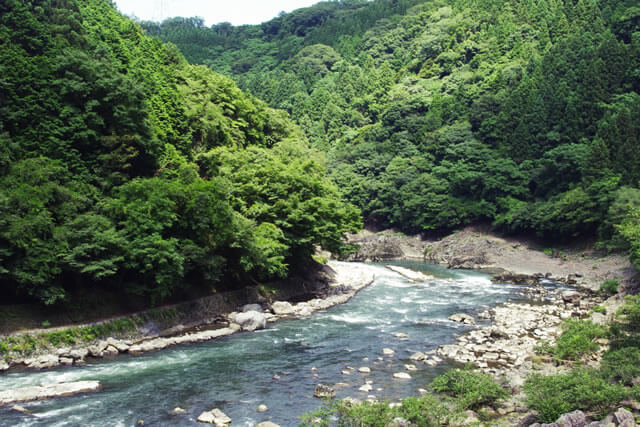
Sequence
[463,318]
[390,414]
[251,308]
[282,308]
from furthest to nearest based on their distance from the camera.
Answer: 1. [282,308]
2. [251,308]
3. [463,318]
4. [390,414]

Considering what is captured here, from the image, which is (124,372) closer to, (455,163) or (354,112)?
(455,163)

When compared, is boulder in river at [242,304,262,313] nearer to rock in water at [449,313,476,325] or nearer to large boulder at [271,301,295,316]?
large boulder at [271,301,295,316]

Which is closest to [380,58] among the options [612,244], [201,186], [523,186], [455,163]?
[455,163]

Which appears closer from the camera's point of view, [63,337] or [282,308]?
[63,337]

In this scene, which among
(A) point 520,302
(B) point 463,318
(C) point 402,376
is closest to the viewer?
(C) point 402,376

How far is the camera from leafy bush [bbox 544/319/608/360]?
Answer: 18750 mm

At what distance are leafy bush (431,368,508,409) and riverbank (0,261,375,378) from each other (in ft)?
41.0

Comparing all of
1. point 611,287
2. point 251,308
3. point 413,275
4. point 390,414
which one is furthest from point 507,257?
point 390,414

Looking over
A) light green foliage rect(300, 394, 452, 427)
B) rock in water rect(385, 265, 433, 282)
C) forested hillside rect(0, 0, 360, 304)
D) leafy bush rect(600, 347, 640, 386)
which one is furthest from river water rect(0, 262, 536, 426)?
rock in water rect(385, 265, 433, 282)

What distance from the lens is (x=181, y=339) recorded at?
76.5ft

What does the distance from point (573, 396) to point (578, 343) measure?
665cm

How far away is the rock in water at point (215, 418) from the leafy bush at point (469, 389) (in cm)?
672

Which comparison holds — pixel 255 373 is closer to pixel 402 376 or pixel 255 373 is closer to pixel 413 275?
pixel 402 376

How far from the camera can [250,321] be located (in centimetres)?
2639
